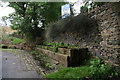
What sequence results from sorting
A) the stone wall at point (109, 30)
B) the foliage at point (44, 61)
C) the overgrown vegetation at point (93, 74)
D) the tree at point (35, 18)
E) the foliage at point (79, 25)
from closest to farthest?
the overgrown vegetation at point (93, 74)
the stone wall at point (109, 30)
the foliage at point (79, 25)
the foliage at point (44, 61)
the tree at point (35, 18)

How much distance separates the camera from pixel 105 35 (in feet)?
12.8

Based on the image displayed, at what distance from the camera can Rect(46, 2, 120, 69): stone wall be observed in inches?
136

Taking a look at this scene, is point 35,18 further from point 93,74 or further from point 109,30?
point 93,74

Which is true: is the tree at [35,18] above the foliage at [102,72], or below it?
above

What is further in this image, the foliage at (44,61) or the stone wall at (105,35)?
the foliage at (44,61)

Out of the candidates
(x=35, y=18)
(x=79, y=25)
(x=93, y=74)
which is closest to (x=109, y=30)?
(x=93, y=74)

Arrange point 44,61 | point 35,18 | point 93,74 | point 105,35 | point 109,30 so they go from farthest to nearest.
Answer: point 35,18 < point 44,61 < point 105,35 < point 109,30 < point 93,74

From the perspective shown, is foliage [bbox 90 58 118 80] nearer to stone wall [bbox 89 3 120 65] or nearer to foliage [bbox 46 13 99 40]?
stone wall [bbox 89 3 120 65]

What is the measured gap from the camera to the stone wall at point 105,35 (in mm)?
3447

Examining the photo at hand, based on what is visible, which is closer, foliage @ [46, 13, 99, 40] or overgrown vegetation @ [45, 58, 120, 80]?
overgrown vegetation @ [45, 58, 120, 80]

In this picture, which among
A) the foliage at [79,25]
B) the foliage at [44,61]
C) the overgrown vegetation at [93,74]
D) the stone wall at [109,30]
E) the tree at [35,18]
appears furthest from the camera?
the tree at [35,18]

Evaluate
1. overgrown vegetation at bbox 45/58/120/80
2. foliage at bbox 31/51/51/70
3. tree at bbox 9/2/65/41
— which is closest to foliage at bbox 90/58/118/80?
overgrown vegetation at bbox 45/58/120/80

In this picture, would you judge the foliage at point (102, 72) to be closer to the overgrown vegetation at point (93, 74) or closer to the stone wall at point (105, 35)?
the overgrown vegetation at point (93, 74)

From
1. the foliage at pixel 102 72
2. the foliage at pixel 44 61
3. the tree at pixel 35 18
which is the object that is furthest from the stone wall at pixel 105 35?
the tree at pixel 35 18
